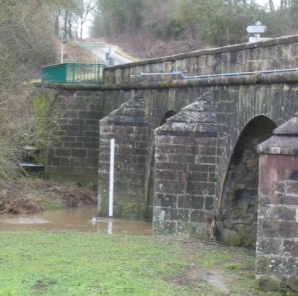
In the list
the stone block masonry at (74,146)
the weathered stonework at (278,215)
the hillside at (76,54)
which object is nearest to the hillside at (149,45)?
the hillside at (76,54)

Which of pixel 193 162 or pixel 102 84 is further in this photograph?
pixel 102 84

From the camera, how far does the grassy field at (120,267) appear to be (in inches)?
323

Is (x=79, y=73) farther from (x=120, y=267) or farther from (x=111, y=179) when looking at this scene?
(x=120, y=267)

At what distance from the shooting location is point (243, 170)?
13430 millimetres

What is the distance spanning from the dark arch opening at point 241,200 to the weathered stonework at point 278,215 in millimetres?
4306

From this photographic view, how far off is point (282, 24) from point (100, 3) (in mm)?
16553

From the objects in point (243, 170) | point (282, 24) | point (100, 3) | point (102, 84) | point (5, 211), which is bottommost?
point (5, 211)

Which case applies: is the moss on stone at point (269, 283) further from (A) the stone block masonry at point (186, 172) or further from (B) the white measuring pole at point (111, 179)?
(B) the white measuring pole at point (111, 179)

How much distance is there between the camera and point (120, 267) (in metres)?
9.20

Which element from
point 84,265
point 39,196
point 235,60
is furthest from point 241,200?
point 39,196

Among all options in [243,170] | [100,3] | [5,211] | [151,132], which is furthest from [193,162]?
[100,3]

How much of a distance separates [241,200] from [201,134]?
4.54 feet

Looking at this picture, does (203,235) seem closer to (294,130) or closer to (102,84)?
(294,130)

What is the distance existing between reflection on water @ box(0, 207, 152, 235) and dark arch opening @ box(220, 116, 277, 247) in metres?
2.16
